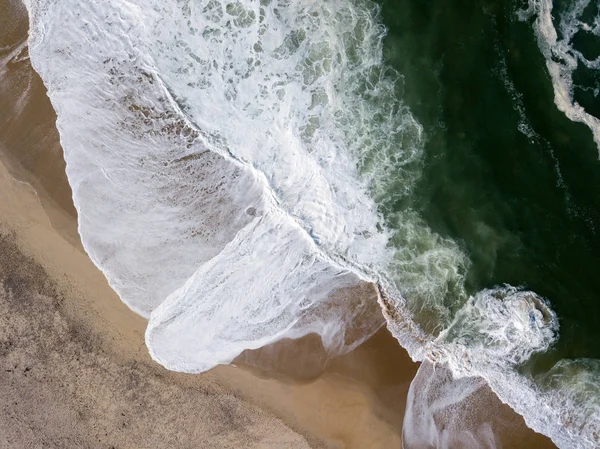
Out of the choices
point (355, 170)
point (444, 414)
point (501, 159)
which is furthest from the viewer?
point (501, 159)

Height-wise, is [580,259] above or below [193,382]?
above

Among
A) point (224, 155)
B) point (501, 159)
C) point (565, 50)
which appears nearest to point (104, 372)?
point (224, 155)

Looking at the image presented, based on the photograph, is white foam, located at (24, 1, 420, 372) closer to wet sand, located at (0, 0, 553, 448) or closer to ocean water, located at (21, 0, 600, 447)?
ocean water, located at (21, 0, 600, 447)

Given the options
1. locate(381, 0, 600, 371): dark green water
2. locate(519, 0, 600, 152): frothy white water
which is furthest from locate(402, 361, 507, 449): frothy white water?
locate(519, 0, 600, 152): frothy white water

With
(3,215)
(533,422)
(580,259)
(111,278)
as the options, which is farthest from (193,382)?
(580,259)

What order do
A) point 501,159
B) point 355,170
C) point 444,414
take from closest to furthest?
1. point 444,414
2. point 355,170
3. point 501,159

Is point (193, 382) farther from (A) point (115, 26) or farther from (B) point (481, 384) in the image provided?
(A) point (115, 26)

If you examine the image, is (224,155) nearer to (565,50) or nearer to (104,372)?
(104,372)
